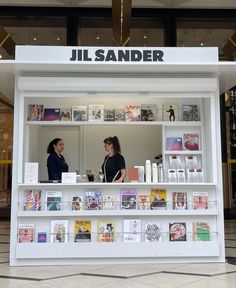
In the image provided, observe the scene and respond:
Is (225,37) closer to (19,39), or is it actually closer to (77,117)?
(19,39)

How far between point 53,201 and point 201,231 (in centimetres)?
168

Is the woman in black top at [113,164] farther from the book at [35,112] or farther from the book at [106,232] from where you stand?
the book at [35,112]

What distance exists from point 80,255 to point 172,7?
619 cm

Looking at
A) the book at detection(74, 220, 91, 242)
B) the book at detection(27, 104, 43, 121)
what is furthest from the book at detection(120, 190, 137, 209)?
the book at detection(27, 104, 43, 121)

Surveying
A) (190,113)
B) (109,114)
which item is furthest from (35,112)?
(190,113)

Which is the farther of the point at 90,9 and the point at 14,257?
the point at 90,9

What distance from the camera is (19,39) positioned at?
843 centimetres

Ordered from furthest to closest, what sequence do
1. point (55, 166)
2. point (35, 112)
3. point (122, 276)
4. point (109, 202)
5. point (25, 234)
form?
point (55, 166) → point (35, 112) → point (109, 202) → point (25, 234) → point (122, 276)

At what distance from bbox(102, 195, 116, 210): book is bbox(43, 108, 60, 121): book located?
4.04ft

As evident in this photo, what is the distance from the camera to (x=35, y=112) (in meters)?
4.79

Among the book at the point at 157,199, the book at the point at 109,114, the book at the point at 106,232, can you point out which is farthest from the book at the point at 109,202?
the book at the point at 109,114

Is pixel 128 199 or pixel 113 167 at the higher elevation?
pixel 113 167

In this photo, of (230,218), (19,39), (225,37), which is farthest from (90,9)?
(230,218)

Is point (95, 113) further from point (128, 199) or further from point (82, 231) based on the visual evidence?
point (82, 231)
